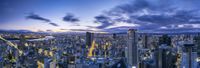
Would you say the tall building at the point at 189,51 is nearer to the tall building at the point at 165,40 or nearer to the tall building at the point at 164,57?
the tall building at the point at 164,57

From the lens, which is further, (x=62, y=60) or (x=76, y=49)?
(x=76, y=49)

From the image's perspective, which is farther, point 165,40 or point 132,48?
point 165,40

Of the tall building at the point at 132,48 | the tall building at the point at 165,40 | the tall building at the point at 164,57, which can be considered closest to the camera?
the tall building at the point at 132,48

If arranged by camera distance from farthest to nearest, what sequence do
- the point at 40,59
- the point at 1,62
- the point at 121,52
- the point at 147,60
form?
the point at 121,52, the point at 147,60, the point at 40,59, the point at 1,62

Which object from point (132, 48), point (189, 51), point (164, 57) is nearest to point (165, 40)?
point (132, 48)

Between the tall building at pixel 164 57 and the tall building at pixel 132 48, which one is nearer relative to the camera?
the tall building at pixel 132 48

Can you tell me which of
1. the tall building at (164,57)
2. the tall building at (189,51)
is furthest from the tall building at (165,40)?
the tall building at (189,51)

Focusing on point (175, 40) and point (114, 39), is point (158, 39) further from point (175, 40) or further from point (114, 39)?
point (114, 39)

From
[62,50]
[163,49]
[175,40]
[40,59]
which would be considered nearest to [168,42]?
[175,40]

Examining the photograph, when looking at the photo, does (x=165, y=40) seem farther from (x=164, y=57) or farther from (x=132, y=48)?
(x=164, y=57)

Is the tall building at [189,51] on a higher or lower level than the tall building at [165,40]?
lower

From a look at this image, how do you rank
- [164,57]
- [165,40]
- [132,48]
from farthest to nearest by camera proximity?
[165,40]
[132,48]
[164,57]
